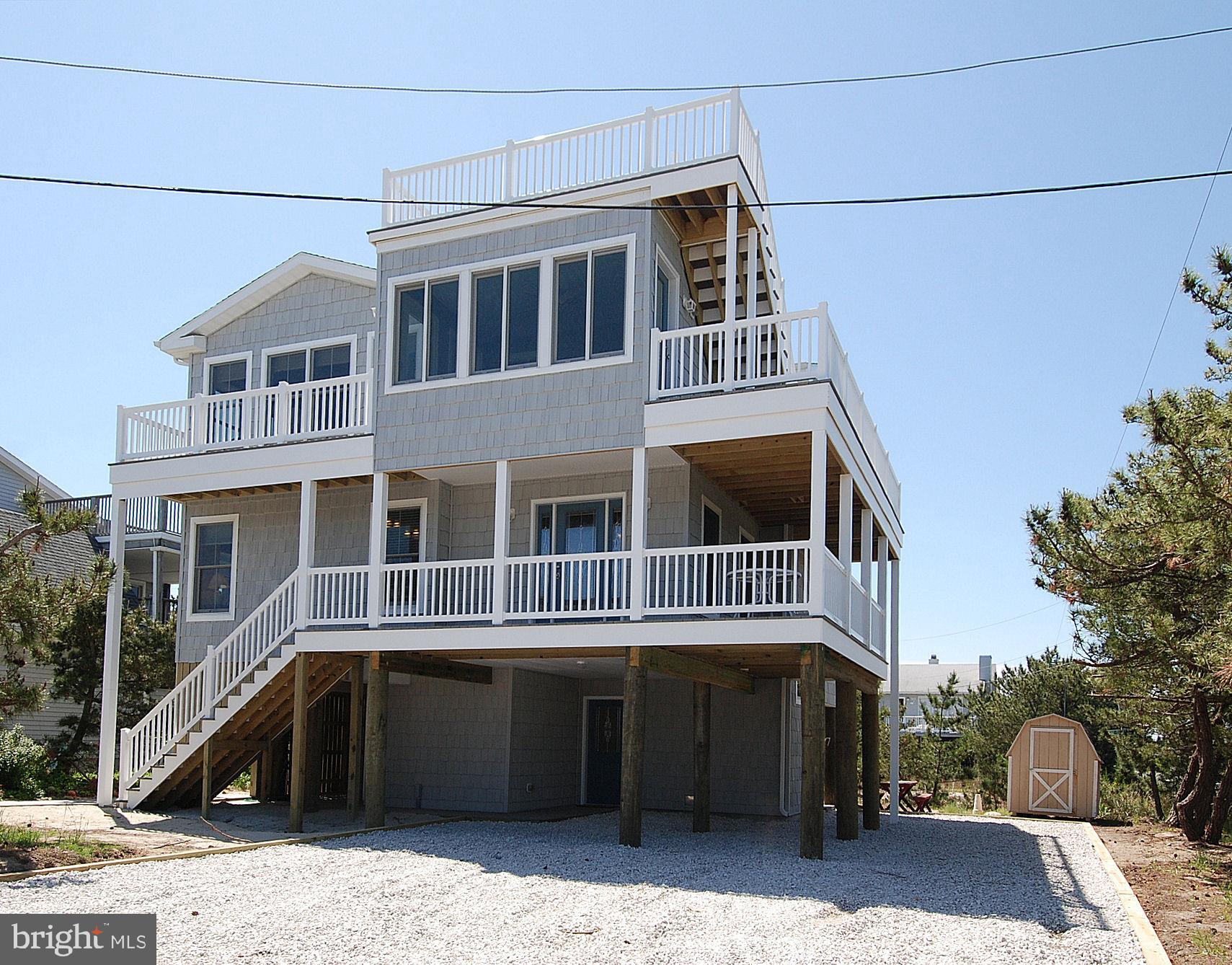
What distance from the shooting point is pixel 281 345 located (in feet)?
69.1

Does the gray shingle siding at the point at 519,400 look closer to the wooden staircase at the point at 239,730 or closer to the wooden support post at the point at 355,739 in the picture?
the wooden support post at the point at 355,739

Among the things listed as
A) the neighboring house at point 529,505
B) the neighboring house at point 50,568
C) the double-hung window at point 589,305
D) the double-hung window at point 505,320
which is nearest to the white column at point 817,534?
the neighboring house at point 529,505

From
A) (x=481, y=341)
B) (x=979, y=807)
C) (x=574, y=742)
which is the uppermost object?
(x=481, y=341)

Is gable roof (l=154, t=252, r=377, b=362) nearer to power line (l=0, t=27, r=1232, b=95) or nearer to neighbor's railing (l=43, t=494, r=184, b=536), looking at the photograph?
power line (l=0, t=27, r=1232, b=95)

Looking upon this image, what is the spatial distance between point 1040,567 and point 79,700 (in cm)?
1798

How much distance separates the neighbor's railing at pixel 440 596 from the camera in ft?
52.6

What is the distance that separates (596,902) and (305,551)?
26.8 ft

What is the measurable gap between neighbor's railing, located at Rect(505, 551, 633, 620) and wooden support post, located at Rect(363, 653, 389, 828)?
2021 mm

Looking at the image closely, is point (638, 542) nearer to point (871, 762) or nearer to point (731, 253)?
point (731, 253)

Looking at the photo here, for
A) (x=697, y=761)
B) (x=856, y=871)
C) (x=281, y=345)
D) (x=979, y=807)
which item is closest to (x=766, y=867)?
(x=856, y=871)

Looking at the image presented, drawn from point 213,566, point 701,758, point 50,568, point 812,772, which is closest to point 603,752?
point 701,758

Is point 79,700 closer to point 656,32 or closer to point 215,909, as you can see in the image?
point 215,909

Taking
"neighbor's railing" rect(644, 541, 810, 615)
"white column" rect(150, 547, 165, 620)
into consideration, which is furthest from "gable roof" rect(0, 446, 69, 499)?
"neighbor's railing" rect(644, 541, 810, 615)

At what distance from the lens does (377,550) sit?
16719 mm
